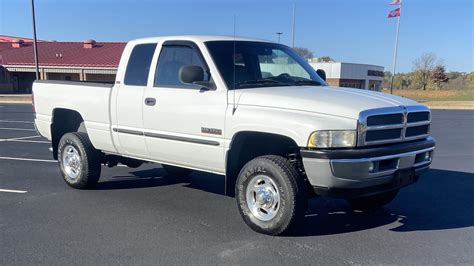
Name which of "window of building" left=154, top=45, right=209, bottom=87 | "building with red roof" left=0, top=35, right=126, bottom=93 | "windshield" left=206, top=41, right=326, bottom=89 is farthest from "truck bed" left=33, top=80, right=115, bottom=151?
"building with red roof" left=0, top=35, right=126, bottom=93

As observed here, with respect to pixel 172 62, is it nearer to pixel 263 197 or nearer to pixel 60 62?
pixel 263 197

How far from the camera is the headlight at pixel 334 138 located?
13.6 feet

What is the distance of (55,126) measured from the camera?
23.2 ft

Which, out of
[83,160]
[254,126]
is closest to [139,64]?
[83,160]

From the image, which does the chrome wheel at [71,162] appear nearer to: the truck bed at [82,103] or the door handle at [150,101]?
the truck bed at [82,103]

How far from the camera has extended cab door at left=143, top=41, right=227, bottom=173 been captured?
5.00 m

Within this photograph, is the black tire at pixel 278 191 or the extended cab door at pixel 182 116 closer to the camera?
the black tire at pixel 278 191

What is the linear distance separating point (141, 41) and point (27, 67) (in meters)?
42.6

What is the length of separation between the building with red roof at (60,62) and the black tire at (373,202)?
36.5 m

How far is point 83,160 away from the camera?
658 cm

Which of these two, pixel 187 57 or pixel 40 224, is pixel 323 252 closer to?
pixel 187 57

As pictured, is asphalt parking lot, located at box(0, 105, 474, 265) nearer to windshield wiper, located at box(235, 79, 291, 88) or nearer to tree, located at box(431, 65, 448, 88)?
windshield wiper, located at box(235, 79, 291, 88)

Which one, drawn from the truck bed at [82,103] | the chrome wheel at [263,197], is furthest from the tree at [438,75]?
the chrome wheel at [263,197]

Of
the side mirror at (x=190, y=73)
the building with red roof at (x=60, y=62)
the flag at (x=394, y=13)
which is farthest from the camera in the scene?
the building with red roof at (x=60, y=62)
